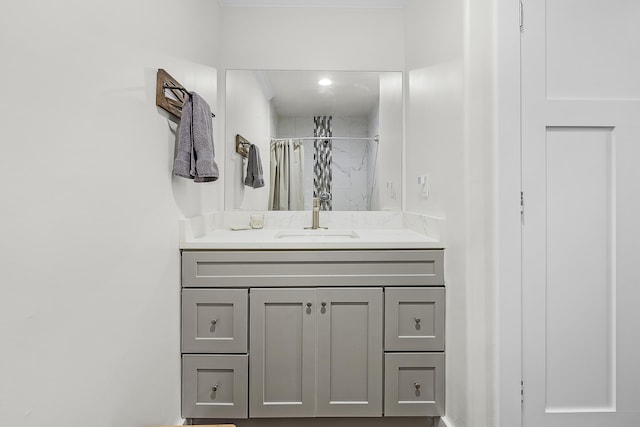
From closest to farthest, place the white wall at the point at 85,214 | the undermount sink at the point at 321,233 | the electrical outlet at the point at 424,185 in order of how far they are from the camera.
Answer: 1. the white wall at the point at 85,214
2. the electrical outlet at the point at 424,185
3. the undermount sink at the point at 321,233

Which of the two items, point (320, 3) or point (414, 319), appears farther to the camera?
point (320, 3)

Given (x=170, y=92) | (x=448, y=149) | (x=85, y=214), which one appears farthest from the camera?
(x=448, y=149)

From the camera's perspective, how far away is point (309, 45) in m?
2.41

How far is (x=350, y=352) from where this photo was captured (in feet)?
5.67

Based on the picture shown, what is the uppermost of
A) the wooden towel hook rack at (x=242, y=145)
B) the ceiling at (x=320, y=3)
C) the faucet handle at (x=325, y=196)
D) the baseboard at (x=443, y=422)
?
the ceiling at (x=320, y=3)

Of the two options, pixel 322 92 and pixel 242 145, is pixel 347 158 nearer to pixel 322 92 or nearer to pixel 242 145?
pixel 322 92

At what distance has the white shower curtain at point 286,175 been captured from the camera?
7.89 ft

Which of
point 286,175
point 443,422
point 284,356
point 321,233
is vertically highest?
point 286,175

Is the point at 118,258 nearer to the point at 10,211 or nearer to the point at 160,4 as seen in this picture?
the point at 10,211

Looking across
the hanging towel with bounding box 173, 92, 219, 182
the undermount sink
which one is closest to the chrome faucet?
the undermount sink

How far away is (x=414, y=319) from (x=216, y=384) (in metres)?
0.95

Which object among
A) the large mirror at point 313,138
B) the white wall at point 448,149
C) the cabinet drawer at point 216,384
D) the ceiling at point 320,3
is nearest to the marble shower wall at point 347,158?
the large mirror at point 313,138

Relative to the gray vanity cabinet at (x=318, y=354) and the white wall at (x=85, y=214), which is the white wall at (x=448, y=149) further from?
the white wall at (x=85, y=214)


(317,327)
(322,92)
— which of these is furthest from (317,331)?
(322,92)
